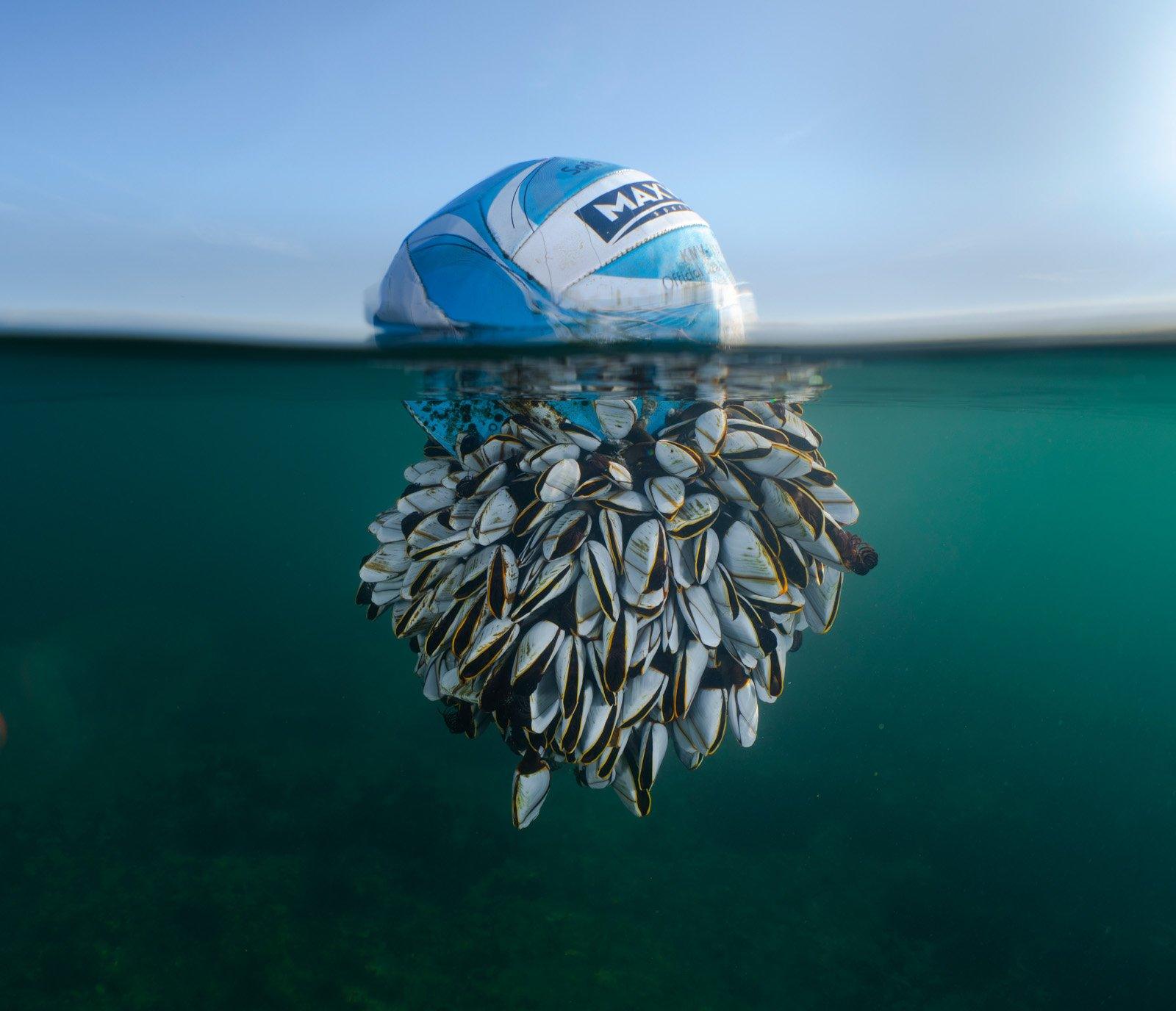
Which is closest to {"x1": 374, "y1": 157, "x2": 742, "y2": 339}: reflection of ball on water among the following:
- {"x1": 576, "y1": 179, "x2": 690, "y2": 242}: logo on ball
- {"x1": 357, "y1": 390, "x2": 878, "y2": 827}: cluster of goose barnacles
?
{"x1": 576, "y1": 179, "x2": 690, "y2": 242}: logo on ball

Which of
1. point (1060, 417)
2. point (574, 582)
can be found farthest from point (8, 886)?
point (1060, 417)

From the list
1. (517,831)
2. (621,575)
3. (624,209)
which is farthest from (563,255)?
(517,831)

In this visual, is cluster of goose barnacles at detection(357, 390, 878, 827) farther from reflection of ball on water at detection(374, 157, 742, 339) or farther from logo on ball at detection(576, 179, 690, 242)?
logo on ball at detection(576, 179, 690, 242)

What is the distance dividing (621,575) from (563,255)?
1.22 m

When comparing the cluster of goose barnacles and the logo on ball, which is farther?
A: the logo on ball

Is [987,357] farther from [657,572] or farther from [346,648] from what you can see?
[346,648]

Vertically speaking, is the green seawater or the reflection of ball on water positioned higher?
the reflection of ball on water

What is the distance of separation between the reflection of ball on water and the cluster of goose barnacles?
0.41m

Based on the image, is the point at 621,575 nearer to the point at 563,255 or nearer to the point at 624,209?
the point at 563,255

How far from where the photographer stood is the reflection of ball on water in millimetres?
2441

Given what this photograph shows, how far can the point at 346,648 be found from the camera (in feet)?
23.5

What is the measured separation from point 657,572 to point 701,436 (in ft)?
1.80

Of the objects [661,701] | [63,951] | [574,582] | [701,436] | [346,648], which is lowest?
[63,951]

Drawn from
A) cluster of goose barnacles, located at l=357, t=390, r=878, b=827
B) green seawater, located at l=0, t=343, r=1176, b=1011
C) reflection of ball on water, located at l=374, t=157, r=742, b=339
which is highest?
reflection of ball on water, located at l=374, t=157, r=742, b=339
